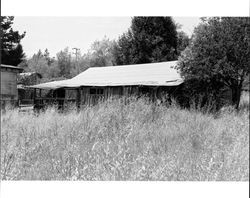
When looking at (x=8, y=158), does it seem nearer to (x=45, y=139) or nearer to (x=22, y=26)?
(x=45, y=139)

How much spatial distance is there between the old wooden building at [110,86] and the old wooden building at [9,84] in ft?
0.82

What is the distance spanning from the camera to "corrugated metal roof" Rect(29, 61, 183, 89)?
4102 millimetres

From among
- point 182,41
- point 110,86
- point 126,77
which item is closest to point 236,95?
point 182,41

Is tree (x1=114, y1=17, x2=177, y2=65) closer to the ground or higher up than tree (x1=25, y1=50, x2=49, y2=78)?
higher up

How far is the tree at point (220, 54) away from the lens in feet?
12.9

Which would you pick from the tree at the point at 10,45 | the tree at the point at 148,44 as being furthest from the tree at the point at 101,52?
the tree at the point at 10,45

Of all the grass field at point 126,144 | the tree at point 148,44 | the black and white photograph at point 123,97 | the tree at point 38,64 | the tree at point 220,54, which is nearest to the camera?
the grass field at point 126,144

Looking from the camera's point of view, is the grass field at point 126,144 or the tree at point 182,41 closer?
the grass field at point 126,144

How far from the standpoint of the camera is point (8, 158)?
12.0ft

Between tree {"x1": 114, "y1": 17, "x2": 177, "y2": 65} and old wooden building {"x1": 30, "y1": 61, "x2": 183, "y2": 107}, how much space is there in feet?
0.63

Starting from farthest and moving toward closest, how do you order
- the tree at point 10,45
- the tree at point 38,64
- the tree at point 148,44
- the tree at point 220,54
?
the tree at point 148,44
the tree at point 38,64
the tree at point 220,54
the tree at point 10,45

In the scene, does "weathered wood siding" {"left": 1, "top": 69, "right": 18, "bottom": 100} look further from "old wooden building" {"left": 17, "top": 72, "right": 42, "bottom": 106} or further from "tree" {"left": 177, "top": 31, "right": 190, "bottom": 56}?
"tree" {"left": 177, "top": 31, "right": 190, "bottom": 56}

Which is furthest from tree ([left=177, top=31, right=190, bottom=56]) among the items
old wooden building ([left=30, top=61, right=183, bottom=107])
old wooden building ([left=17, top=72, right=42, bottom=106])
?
old wooden building ([left=17, top=72, right=42, bottom=106])

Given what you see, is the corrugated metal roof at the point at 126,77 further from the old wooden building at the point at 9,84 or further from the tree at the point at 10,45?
the tree at the point at 10,45
